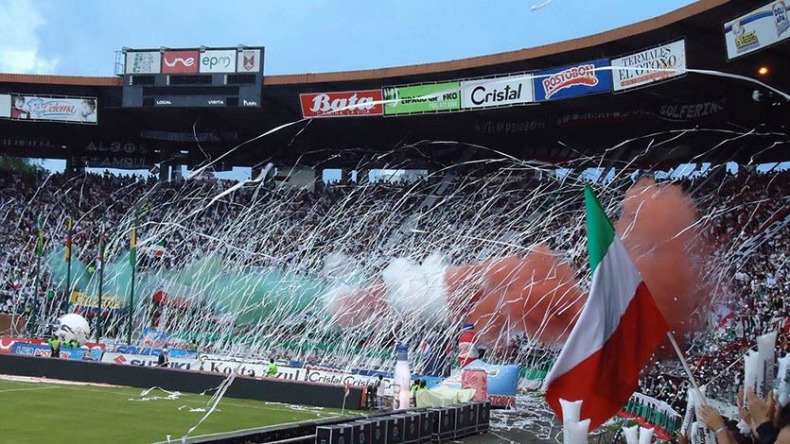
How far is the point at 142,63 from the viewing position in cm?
3656

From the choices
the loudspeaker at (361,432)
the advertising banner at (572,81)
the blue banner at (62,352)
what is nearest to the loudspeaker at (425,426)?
the loudspeaker at (361,432)

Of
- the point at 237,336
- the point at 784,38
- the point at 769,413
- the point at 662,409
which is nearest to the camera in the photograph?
the point at 769,413

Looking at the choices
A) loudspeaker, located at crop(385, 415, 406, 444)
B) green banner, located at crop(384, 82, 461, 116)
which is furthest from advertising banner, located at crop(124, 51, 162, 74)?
loudspeaker, located at crop(385, 415, 406, 444)

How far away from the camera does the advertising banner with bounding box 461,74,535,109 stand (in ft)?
96.7

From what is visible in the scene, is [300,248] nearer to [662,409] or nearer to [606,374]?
[662,409]

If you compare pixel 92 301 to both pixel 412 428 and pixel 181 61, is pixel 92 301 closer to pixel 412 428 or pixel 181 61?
pixel 181 61

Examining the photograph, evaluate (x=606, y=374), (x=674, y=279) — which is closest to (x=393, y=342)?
(x=674, y=279)

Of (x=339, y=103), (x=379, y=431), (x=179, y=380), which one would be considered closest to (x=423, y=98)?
(x=339, y=103)

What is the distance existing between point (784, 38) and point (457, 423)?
11.4m

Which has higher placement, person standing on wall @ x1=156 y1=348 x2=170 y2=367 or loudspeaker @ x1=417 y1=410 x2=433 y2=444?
person standing on wall @ x1=156 y1=348 x2=170 y2=367

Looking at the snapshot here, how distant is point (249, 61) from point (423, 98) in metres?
7.83

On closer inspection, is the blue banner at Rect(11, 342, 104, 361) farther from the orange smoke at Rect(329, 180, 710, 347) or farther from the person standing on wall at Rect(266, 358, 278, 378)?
the orange smoke at Rect(329, 180, 710, 347)

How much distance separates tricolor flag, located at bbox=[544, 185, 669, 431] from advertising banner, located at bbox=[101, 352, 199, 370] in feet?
66.9

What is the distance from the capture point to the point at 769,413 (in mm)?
5059
